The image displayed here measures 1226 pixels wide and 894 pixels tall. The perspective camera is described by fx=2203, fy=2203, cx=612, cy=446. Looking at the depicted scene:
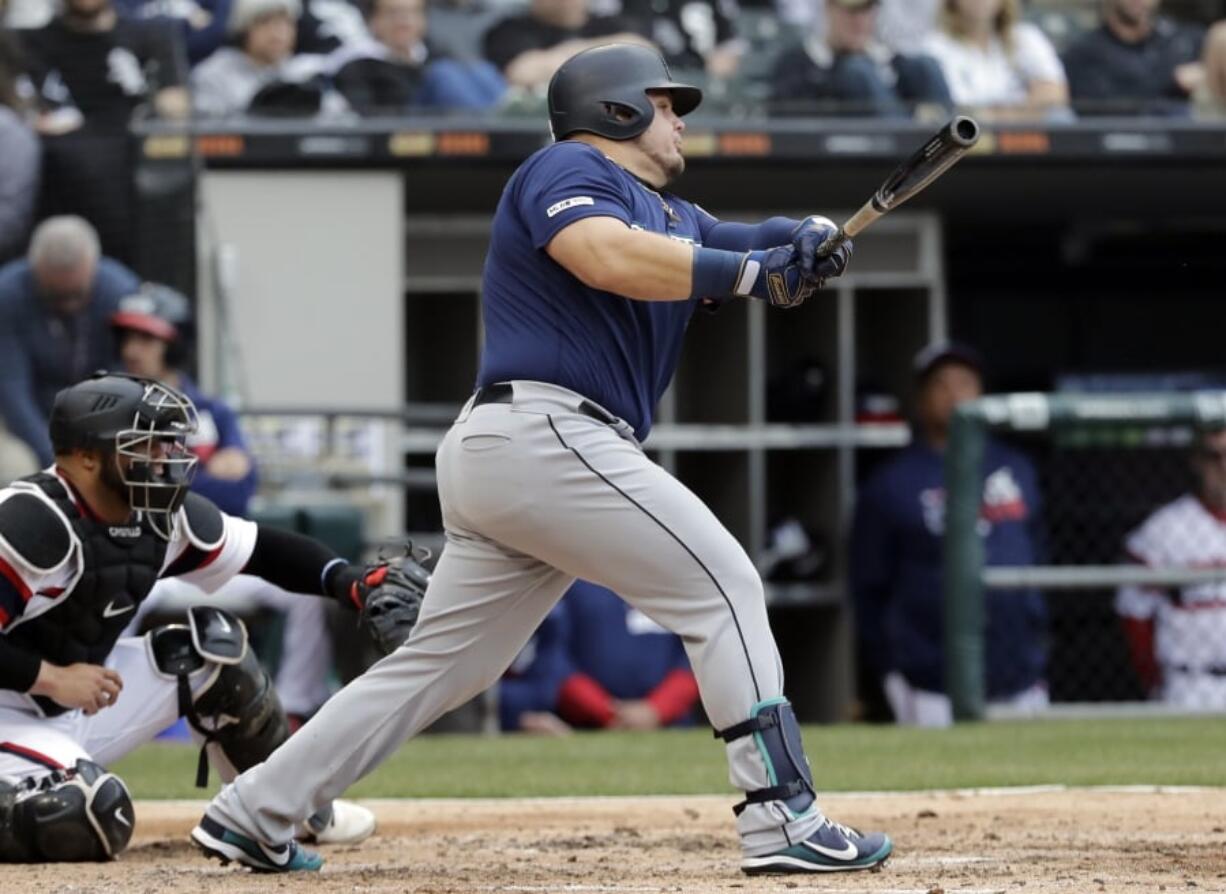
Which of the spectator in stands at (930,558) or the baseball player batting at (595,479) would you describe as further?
the spectator in stands at (930,558)

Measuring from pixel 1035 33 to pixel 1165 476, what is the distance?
2030 mm

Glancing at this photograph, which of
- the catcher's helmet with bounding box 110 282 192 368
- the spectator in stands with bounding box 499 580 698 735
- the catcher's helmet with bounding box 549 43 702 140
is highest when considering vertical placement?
the catcher's helmet with bounding box 549 43 702 140

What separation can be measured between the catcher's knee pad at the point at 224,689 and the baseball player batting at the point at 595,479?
0.64 metres

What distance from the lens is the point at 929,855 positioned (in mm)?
4266

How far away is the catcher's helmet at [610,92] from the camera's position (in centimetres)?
394

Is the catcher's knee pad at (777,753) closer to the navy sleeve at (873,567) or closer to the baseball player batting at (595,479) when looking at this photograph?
the baseball player batting at (595,479)

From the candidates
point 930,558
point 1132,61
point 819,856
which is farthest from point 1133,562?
point 819,856

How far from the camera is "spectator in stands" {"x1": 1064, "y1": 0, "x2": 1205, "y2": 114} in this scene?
9672 mm

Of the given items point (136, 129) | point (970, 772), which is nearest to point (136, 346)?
point (136, 129)

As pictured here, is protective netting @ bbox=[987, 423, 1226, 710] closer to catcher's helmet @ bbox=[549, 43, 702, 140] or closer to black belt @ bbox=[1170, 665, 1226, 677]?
black belt @ bbox=[1170, 665, 1226, 677]

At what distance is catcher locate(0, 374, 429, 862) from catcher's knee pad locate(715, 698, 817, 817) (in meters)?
0.83

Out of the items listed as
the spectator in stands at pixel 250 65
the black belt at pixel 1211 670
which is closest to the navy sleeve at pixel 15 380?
the spectator in stands at pixel 250 65

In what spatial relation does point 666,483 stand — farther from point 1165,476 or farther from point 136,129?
point 1165,476

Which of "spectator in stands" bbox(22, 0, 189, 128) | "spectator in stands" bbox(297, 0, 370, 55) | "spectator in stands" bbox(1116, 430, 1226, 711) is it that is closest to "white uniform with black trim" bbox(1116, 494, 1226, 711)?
"spectator in stands" bbox(1116, 430, 1226, 711)
